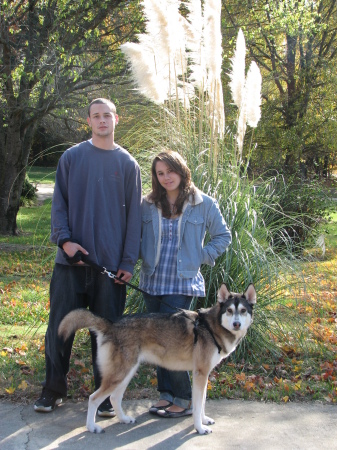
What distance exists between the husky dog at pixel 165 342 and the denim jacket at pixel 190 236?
1.20 feet

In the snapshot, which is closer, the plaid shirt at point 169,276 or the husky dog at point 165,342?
the husky dog at point 165,342

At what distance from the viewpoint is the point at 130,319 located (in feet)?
13.3

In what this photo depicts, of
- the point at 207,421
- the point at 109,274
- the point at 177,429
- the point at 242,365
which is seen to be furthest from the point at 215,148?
the point at 177,429

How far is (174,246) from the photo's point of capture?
14.2 ft

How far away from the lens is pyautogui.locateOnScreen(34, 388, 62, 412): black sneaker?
4.25m

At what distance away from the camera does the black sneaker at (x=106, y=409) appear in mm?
4199

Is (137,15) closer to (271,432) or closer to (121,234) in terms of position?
(121,234)

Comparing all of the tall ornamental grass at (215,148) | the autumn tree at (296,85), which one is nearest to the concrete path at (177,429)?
the tall ornamental grass at (215,148)

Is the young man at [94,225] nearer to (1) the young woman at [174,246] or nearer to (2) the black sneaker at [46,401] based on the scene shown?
(2) the black sneaker at [46,401]

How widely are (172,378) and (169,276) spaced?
0.83 meters

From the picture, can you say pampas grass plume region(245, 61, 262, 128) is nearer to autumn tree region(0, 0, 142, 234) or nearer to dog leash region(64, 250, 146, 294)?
dog leash region(64, 250, 146, 294)

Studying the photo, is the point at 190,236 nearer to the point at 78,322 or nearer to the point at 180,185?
the point at 180,185

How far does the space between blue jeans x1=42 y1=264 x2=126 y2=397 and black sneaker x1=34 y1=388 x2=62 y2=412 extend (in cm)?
5

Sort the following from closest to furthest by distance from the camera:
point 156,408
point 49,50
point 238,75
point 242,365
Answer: point 156,408 < point 242,365 < point 238,75 < point 49,50
